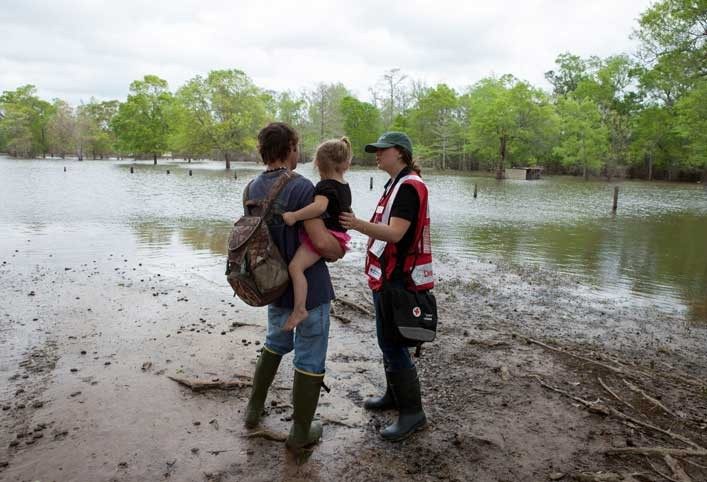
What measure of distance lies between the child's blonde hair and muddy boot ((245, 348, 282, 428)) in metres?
1.31

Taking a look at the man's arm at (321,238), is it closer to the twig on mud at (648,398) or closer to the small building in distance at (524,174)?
the twig on mud at (648,398)

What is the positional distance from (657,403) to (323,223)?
3030 mm

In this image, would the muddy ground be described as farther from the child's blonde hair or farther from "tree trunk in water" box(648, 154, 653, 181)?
"tree trunk in water" box(648, 154, 653, 181)

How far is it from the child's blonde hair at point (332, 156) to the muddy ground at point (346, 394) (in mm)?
1835

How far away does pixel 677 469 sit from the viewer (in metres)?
2.76

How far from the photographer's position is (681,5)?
23.7m

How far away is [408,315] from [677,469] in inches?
71.5

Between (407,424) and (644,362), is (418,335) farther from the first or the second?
(644,362)

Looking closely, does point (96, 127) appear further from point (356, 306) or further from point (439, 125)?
point (356, 306)

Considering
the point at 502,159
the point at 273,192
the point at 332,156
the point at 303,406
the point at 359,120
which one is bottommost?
the point at 303,406

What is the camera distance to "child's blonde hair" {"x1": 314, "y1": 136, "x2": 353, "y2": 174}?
277cm

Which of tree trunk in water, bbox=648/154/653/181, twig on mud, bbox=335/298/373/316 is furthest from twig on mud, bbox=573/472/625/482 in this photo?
tree trunk in water, bbox=648/154/653/181

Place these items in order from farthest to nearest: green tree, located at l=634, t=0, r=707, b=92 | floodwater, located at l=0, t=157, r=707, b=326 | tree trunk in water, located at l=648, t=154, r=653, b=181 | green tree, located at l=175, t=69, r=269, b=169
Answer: green tree, located at l=175, t=69, r=269, b=169, tree trunk in water, located at l=648, t=154, r=653, b=181, green tree, located at l=634, t=0, r=707, b=92, floodwater, located at l=0, t=157, r=707, b=326

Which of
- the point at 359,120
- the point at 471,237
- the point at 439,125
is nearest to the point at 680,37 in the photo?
the point at 471,237
